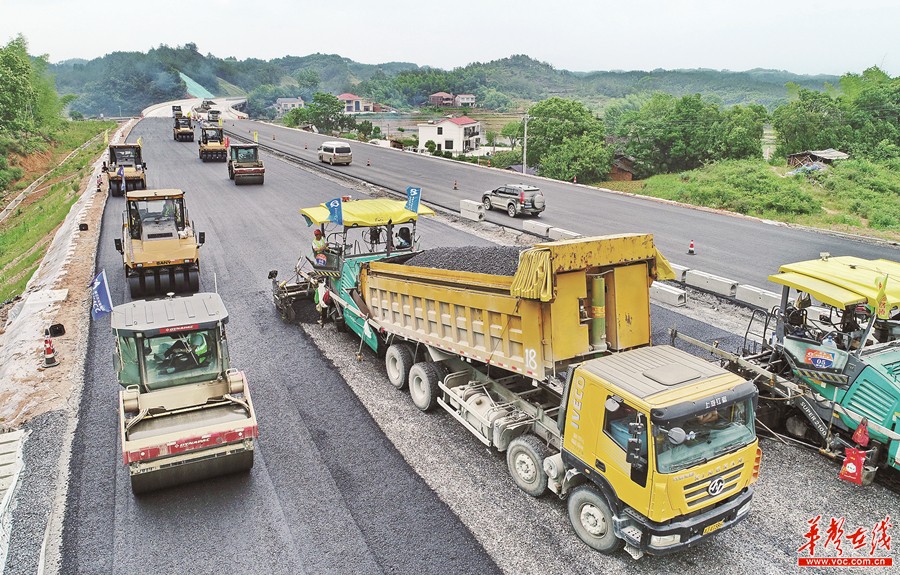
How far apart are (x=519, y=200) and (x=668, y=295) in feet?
39.8

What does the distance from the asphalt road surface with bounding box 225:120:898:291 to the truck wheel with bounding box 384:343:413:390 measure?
40.3 feet

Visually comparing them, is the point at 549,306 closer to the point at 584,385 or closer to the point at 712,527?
the point at 584,385

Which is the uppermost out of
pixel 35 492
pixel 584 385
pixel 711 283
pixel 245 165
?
pixel 245 165

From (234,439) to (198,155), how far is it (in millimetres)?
41124

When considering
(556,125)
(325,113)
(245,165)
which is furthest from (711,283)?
(325,113)

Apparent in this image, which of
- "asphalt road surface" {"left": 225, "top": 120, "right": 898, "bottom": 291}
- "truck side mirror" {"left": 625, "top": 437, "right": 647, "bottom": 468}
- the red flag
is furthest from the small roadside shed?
"truck side mirror" {"left": 625, "top": 437, "right": 647, "bottom": 468}

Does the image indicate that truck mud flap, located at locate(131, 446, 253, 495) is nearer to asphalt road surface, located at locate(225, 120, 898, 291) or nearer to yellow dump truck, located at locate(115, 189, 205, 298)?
yellow dump truck, located at locate(115, 189, 205, 298)

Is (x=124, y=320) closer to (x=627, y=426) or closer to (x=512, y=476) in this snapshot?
(x=512, y=476)

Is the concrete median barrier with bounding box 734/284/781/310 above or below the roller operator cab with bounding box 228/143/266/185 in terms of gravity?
below

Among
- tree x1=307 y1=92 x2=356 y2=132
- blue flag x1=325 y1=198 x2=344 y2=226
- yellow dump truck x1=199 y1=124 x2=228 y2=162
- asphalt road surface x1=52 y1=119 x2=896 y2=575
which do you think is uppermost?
tree x1=307 y1=92 x2=356 y2=132

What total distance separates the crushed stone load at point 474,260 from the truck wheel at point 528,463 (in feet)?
8.20

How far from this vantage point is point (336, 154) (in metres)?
42.0

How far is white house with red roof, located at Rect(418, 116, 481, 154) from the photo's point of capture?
89375mm

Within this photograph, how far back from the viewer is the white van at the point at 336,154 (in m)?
42.1
